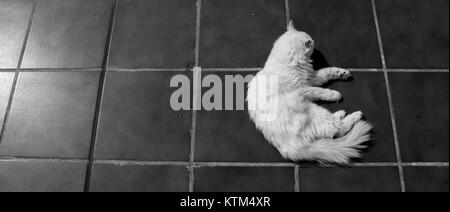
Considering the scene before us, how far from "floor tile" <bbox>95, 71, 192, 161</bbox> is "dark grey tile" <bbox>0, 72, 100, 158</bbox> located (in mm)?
60

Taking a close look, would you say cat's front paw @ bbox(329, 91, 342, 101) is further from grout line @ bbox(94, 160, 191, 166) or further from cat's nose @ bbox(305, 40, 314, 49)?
grout line @ bbox(94, 160, 191, 166)

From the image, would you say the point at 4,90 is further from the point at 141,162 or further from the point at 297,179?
the point at 297,179

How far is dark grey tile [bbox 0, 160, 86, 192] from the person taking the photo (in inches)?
54.6

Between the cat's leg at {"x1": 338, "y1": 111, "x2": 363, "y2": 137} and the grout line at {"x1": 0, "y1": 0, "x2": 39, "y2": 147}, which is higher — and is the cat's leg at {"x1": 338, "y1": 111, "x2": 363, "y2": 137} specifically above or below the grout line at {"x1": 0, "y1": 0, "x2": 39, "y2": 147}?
below

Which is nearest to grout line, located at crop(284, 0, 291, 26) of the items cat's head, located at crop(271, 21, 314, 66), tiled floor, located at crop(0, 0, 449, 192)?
tiled floor, located at crop(0, 0, 449, 192)

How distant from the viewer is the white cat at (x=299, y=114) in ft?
4.40

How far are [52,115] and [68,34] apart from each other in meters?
0.35

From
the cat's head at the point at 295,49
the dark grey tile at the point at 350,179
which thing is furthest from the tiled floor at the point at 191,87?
the cat's head at the point at 295,49

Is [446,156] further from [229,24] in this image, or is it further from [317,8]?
[229,24]

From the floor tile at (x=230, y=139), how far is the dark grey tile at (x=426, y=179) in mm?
426

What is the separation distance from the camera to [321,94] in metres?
1.44
